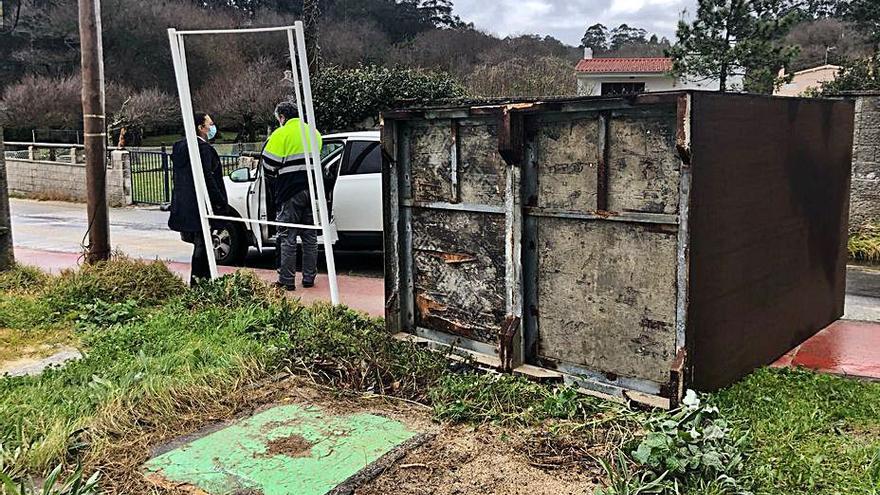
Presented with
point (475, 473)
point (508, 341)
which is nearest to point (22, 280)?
point (508, 341)

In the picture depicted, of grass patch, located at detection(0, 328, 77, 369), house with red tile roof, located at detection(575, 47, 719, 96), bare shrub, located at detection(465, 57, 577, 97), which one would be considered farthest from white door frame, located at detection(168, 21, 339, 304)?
house with red tile roof, located at detection(575, 47, 719, 96)

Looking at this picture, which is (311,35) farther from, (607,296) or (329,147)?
(607,296)

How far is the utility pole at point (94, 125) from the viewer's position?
7609 mm

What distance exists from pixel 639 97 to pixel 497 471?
2.00m

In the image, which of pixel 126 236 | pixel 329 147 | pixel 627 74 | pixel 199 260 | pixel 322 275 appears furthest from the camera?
pixel 627 74

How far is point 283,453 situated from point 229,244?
602 centimetres

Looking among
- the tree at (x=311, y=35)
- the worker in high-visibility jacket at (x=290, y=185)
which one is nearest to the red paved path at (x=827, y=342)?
the worker in high-visibility jacket at (x=290, y=185)

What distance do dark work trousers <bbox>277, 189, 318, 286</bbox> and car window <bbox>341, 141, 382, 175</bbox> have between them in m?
1.30

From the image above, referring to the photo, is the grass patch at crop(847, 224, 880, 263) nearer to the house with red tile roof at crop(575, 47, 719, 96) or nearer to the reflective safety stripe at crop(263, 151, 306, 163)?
the reflective safety stripe at crop(263, 151, 306, 163)

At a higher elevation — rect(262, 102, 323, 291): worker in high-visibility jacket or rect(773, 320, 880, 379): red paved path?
rect(262, 102, 323, 291): worker in high-visibility jacket

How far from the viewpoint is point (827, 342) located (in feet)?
17.8

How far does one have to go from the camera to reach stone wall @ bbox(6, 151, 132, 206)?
18.7 metres

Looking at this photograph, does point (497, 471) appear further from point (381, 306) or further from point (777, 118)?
point (381, 306)

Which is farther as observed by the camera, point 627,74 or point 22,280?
point 627,74
